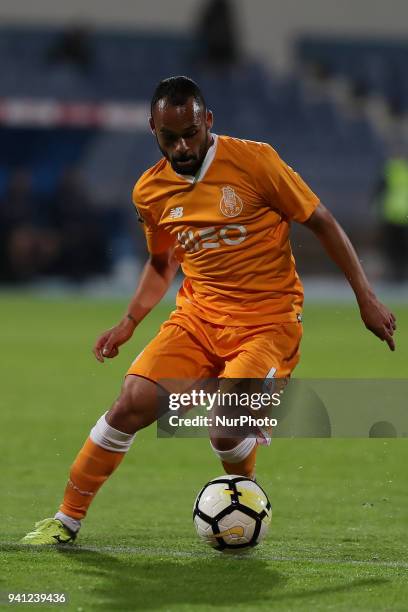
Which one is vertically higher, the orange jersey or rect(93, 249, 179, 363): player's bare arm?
A: the orange jersey

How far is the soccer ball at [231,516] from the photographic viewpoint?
4625 millimetres

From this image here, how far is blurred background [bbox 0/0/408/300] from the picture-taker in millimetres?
20266

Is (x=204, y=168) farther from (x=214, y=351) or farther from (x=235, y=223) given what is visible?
(x=214, y=351)

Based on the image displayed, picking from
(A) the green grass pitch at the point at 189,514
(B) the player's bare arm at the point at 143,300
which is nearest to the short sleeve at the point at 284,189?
(B) the player's bare arm at the point at 143,300

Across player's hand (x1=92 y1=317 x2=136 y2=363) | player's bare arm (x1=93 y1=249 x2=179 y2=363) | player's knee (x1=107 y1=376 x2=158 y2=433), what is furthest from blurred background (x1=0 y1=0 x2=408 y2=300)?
player's knee (x1=107 y1=376 x2=158 y2=433)

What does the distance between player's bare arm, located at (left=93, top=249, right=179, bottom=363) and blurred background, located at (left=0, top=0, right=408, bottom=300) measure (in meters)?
14.4

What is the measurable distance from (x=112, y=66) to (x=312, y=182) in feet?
14.9

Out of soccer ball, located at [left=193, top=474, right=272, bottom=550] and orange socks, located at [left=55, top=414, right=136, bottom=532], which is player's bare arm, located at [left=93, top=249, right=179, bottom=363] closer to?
orange socks, located at [left=55, top=414, right=136, bottom=532]

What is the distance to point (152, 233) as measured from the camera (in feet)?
16.8

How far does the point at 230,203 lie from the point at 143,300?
63cm

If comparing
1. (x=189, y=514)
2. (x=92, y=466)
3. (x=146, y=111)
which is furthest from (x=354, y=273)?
(x=146, y=111)

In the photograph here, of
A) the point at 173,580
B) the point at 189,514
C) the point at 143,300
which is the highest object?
the point at 143,300

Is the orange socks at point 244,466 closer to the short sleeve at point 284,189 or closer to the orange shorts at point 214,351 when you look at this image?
the orange shorts at point 214,351

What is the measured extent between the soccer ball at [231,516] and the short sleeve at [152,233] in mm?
1027
